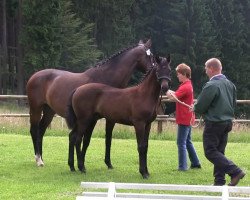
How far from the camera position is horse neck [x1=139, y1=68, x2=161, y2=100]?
27.6ft

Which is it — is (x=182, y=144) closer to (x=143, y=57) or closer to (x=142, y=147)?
(x=142, y=147)

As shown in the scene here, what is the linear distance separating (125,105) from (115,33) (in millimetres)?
37540

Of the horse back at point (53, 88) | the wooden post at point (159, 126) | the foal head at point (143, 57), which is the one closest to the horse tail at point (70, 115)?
the horse back at point (53, 88)

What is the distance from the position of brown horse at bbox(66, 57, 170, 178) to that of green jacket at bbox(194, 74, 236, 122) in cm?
93

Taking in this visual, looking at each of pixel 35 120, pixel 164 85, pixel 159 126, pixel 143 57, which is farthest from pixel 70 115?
pixel 159 126

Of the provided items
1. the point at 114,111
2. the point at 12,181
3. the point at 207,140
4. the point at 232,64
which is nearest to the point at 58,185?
the point at 12,181

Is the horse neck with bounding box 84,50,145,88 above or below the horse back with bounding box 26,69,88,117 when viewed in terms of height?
above

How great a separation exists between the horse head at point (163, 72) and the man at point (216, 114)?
872mm

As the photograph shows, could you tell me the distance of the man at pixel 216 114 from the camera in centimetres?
723

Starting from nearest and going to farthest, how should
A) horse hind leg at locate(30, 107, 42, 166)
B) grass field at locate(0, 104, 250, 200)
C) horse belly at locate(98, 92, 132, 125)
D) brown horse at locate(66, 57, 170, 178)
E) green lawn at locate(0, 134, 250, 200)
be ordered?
1. green lawn at locate(0, 134, 250, 200)
2. grass field at locate(0, 104, 250, 200)
3. brown horse at locate(66, 57, 170, 178)
4. horse belly at locate(98, 92, 132, 125)
5. horse hind leg at locate(30, 107, 42, 166)

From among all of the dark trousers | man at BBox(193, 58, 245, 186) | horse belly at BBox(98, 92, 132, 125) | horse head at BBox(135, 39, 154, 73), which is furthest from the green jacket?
horse head at BBox(135, 39, 154, 73)

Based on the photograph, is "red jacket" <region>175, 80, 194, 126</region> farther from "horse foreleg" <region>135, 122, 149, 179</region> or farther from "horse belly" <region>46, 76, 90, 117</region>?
"horse belly" <region>46, 76, 90, 117</region>

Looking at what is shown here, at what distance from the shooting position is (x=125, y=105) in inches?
335

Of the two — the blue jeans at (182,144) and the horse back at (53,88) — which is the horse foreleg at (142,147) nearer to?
the blue jeans at (182,144)
